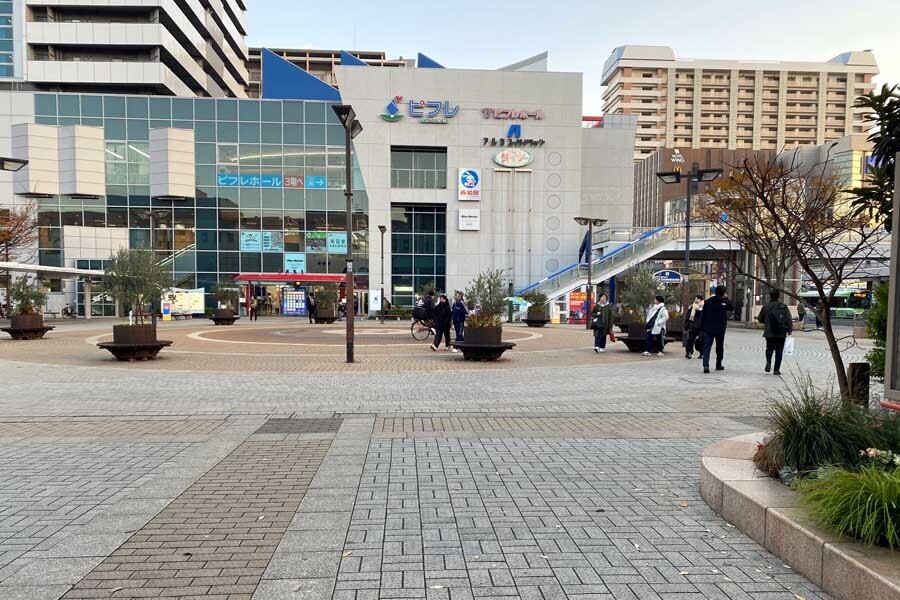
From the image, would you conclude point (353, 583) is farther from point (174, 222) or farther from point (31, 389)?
point (174, 222)

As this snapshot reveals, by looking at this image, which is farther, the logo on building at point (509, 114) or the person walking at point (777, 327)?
the logo on building at point (509, 114)

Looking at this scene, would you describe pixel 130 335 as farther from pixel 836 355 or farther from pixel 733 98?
pixel 733 98

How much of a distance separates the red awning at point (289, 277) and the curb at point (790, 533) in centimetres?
4195

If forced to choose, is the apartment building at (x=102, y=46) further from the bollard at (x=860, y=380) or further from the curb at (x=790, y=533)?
the curb at (x=790, y=533)

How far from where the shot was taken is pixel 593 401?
9086 mm

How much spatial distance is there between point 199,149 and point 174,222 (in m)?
6.14

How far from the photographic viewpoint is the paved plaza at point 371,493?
3.21 metres

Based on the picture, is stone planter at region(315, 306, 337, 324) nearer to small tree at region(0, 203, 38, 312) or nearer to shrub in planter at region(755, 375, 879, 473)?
small tree at region(0, 203, 38, 312)

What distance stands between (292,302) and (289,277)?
2.03 meters

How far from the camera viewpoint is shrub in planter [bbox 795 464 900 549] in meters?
2.93

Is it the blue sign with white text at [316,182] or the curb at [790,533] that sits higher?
the blue sign with white text at [316,182]

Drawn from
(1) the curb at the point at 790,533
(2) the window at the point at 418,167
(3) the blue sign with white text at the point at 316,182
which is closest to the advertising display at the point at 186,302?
(3) the blue sign with white text at the point at 316,182

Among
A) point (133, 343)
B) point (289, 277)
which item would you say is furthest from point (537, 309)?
point (289, 277)

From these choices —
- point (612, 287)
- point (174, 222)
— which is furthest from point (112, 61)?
point (612, 287)
